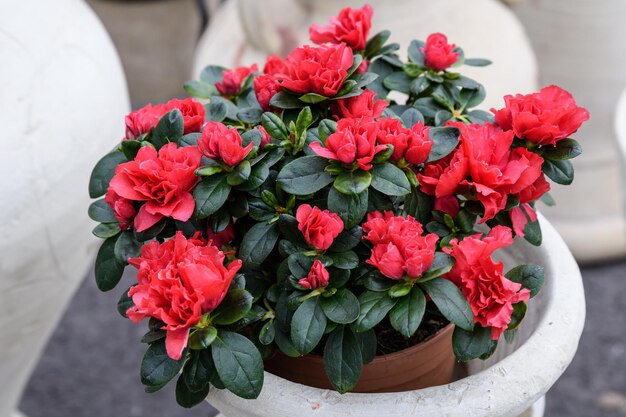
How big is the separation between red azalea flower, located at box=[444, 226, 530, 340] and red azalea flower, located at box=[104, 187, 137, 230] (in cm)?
26

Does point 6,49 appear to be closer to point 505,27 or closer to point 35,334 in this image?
point 35,334

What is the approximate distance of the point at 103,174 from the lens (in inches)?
29.4

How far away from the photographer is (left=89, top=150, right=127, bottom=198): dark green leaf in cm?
74

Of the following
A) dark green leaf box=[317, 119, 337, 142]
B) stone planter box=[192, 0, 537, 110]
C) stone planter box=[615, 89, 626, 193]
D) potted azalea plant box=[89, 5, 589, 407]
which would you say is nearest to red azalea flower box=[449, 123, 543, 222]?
potted azalea plant box=[89, 5, 589, 407]

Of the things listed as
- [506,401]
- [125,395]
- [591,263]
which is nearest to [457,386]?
[506,401]

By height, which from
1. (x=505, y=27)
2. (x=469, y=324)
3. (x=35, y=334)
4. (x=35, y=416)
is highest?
(x=469, y=324)

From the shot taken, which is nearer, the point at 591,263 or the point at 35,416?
the point at 35,416

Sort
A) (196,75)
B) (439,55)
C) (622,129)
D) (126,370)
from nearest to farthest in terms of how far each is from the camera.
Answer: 1. (439,55)
2. (622,129)
3. (196,75)
4. (126,370)

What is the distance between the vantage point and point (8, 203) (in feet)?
2.90

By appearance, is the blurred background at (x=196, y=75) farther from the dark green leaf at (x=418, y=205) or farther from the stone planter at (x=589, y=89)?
the dark green leaf at (x=418, y=205)

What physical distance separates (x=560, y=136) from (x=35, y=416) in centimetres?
133

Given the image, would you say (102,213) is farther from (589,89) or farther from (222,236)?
(589,89)

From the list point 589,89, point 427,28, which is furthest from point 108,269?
point 589,89

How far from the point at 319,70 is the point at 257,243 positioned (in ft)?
0.52
